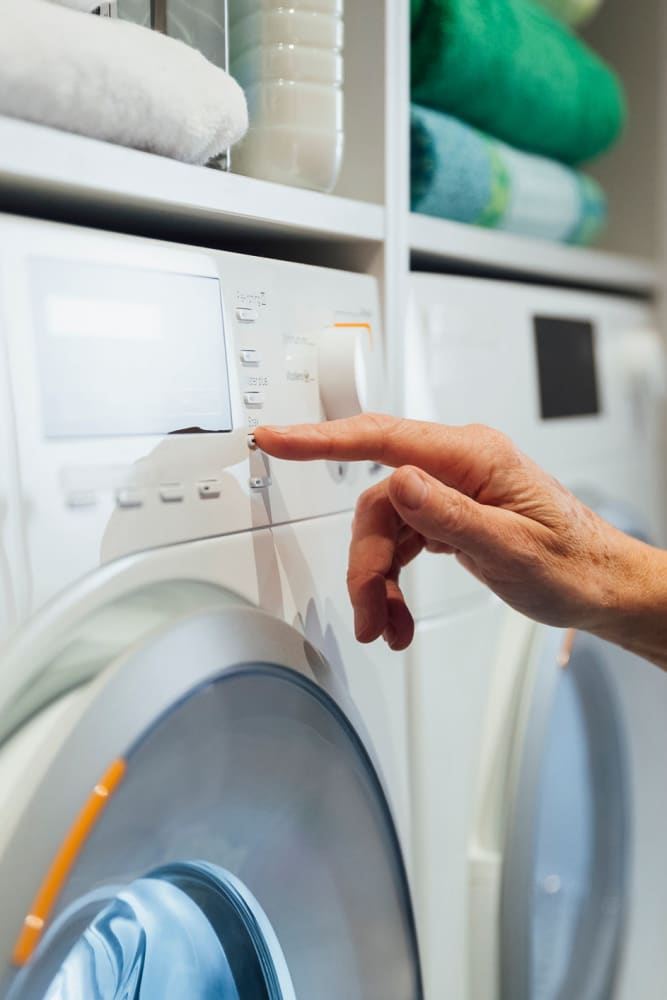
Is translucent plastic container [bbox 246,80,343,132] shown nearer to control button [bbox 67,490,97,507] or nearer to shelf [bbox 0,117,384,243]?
shelf [bbox 0,117,384,243]

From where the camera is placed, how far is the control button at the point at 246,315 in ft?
1.87

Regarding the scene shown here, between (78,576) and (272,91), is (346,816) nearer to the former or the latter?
(78,576)

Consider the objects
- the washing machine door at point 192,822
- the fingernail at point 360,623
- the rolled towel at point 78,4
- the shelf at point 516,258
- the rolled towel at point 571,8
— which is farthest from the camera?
the rolled towel at point 571,8

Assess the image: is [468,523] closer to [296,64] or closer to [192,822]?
[192,822]

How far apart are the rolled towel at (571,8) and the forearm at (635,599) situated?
0.79 metres

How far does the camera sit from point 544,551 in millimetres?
611

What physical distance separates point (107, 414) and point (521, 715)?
548mm

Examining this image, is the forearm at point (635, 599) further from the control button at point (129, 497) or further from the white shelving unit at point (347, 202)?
the control button at point (129, 497)

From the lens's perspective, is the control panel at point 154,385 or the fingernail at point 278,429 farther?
the fingernail at point 278,429

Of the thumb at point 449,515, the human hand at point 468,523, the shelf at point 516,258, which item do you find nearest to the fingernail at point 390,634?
the human hand at point 468,523

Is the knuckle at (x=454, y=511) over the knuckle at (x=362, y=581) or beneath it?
over

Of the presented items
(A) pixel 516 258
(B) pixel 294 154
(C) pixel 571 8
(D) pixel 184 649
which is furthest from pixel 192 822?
(C) pixel 571 8

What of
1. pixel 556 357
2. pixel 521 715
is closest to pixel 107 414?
pixel 521 715

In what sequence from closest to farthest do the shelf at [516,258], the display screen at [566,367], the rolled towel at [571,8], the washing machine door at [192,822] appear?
the washing machine door at [192,822]
the shelf at [516,258]
the display screen at [566,367]
the rolled towel at [571,8]
